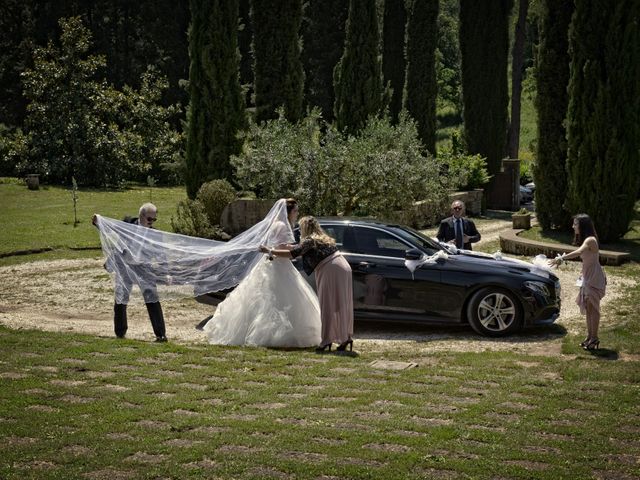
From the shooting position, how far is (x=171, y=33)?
2005 inches

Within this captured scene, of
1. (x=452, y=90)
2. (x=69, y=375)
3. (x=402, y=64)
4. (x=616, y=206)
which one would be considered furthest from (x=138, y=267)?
(x=452, y=90)

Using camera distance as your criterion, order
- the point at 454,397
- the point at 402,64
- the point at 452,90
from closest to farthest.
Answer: the point at 454,397, the point at 402,64, the point at 452,90

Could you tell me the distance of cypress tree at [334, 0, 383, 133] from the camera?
114 ft

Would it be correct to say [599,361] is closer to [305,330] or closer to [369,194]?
[305,330]

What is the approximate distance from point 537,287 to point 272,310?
12.2 ft

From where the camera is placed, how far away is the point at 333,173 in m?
20.7

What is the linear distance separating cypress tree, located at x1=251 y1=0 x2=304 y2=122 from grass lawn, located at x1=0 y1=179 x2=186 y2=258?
5172mm

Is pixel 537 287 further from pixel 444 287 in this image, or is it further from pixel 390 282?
pixel 390 282

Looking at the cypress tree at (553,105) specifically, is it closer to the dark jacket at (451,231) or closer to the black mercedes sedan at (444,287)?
the dark jacket at (451,231)

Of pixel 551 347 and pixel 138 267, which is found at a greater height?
pixel 138 267

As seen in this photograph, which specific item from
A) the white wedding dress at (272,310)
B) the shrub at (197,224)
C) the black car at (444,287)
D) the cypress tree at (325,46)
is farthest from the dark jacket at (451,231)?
the cypress tree at (325,46)

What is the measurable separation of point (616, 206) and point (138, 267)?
1339 cm

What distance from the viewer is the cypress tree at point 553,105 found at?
22.9 m

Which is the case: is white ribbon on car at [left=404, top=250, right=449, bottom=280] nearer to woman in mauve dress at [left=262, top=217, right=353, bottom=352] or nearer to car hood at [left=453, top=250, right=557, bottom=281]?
car hood at [left=453, top=250, right=557, bottom=281]
